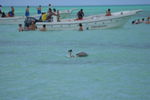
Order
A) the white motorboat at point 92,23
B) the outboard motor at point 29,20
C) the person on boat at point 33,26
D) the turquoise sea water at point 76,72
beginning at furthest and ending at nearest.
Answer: the person on boat at point 33,26
the outboard motor at point 29,20
the white motorboat at point 92,23
the turquoise sea water at point 76,72

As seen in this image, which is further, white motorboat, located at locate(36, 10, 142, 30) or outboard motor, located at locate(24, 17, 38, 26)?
outboard motor, located at locate(24, 17, 38, 26)

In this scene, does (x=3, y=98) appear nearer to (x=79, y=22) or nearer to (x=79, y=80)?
(x=79, y=80)

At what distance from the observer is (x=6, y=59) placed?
12.9 meters

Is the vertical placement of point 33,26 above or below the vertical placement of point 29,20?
below

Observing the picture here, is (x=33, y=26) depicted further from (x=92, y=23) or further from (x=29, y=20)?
(x=92, y=23)

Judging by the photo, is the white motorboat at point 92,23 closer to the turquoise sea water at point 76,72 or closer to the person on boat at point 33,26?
the person on boat at point 33,26

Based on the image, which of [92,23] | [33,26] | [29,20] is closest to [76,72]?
[92,23]

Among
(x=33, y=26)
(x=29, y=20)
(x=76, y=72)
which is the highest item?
(x=29, y=20)

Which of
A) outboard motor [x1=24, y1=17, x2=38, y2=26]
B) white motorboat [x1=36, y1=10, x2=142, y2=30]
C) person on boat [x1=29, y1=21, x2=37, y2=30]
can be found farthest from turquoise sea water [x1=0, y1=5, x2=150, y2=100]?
person on boat [x1=29, y1=21, x2=37, y2=30]

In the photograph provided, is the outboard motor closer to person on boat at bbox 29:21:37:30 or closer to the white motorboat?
person on boat at bbox 29:21:37:30

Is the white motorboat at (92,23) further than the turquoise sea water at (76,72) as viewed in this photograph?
Yes

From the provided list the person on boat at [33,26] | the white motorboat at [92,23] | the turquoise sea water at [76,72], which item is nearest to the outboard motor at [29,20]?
the person on boat at [33,26]

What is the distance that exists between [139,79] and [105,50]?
5.21 meters

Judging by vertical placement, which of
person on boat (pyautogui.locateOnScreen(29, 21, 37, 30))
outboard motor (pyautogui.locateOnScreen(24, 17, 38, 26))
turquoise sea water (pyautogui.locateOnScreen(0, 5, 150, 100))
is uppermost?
outboard motor (pyautogui.locateOnScreen(24, 17, 38, 26))
